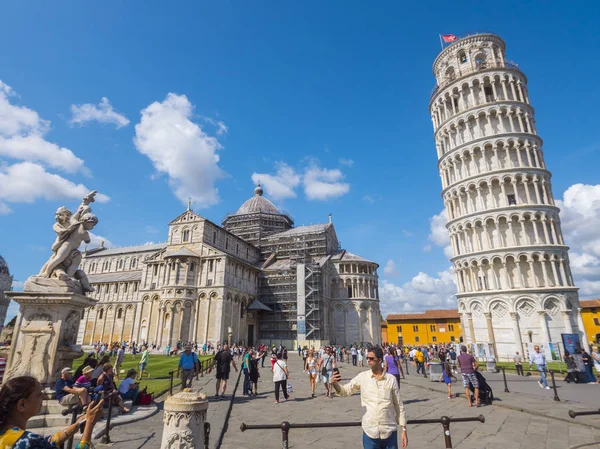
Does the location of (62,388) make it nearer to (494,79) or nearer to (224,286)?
(224,286)

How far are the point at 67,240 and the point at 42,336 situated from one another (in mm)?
2246

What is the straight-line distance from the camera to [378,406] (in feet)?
13.9

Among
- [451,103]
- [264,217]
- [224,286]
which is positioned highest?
[451,103]

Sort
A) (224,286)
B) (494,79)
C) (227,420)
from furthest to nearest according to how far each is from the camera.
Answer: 1. (224,286)
2. (494,79)
3. (227,420)

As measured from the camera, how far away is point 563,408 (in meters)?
9.85

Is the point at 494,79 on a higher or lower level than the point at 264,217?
higher

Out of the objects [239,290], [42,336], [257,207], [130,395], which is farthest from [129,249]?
[42,336]

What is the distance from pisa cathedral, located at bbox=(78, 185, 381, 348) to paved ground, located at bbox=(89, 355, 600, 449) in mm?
27908

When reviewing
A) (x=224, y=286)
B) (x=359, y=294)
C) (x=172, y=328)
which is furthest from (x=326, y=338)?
(x=172, y=328)

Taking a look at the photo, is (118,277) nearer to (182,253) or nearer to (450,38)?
(182,253)

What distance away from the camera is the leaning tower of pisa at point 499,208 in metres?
28.6

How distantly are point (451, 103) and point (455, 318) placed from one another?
44.4 m

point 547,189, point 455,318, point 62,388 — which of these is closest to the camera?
point 62,388

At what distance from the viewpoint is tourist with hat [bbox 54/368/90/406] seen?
273 inches
